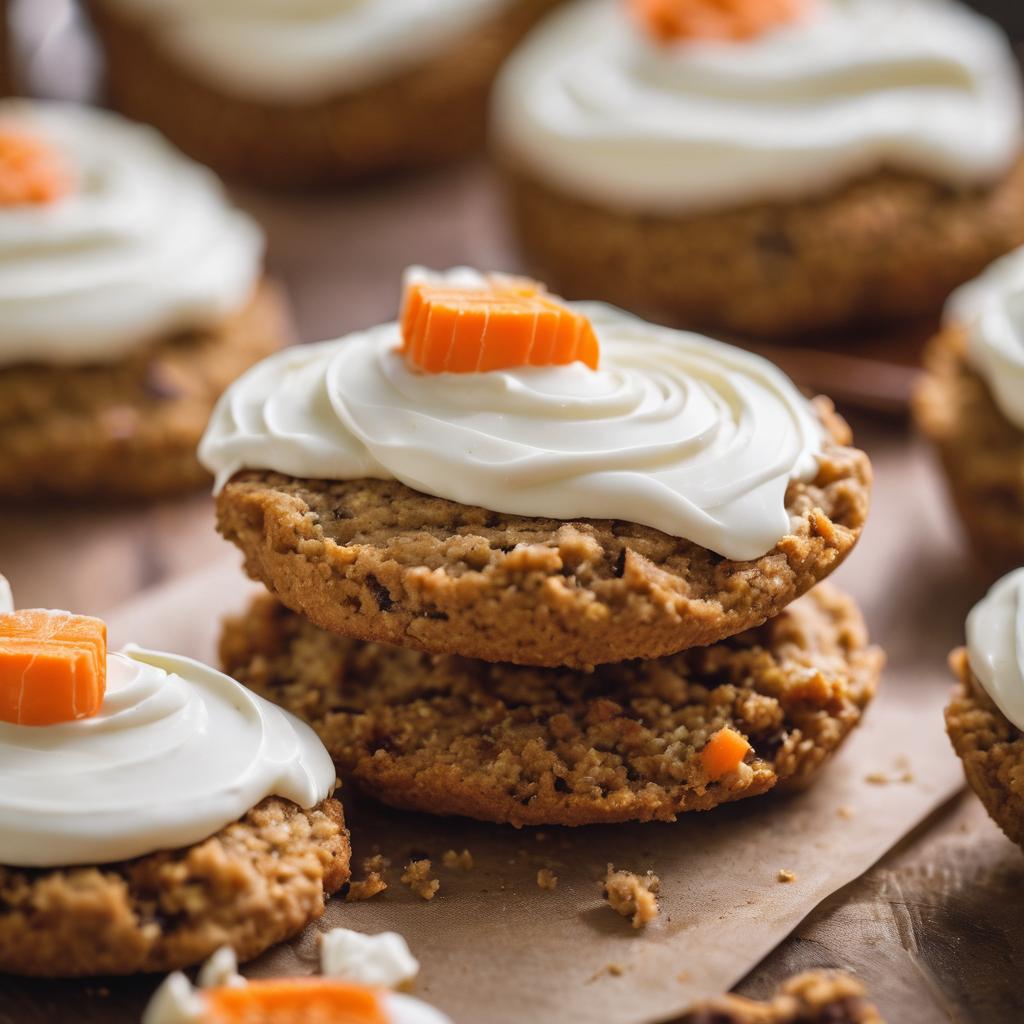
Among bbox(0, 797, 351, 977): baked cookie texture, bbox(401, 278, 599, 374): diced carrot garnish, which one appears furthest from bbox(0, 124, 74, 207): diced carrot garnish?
bbox(0, 797, 351, 977): baked cookie texture

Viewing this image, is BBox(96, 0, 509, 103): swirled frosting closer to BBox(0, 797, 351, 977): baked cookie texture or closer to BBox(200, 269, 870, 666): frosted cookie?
BBox(200, 269, 870, 666): frosted cookie

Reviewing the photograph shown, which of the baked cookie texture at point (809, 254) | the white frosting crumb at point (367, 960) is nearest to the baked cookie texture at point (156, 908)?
the white frosting crumb at point (367, 960)

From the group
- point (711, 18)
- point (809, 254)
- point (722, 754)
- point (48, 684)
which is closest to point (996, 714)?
point (722, 754)

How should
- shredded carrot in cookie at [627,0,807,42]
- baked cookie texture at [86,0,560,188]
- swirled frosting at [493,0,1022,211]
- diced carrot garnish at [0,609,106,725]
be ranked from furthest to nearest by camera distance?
1. baked cookie texture at [86,0,560,188]
2. shredded carrot in cookie at [627,0,807,42]
3. swirled frosting at [493,0,1022,211]
4. diced carrot garnish at [0,609,106,725]

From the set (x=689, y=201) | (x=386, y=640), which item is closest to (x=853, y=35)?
(x=689, y=201)

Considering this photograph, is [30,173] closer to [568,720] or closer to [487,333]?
[487,333]
